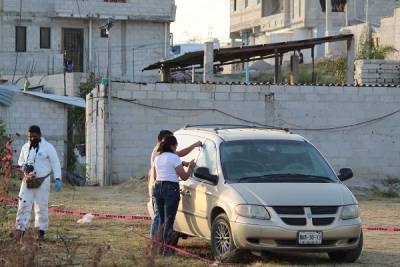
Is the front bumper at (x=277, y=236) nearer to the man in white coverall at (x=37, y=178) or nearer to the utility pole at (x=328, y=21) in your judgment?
the man in white coverall at (x=37, y=178)

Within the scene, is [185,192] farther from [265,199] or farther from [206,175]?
[265,199]

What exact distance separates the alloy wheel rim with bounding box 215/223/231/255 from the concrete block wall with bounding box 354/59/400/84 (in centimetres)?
1694

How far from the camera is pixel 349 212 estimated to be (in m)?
11.1

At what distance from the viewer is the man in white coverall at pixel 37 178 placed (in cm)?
1262

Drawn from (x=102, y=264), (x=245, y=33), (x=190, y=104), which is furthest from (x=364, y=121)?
(x=245, y=33)

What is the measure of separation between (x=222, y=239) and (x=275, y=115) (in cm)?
1331

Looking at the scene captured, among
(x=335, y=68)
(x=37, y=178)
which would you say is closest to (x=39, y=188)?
(x=37, y=178)

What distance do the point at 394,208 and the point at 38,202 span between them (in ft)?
32.4

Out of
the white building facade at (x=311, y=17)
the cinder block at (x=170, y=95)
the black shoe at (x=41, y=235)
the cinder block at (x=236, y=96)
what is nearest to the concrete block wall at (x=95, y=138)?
the cinder block at (x=170, y=95)

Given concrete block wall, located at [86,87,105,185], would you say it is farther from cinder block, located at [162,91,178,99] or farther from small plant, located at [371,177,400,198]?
small plant, located at [371,177,400,198]

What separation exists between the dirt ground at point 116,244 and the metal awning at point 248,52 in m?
7.86

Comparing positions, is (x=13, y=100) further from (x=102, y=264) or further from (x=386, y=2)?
(x=386, y=2)

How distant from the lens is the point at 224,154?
39.0 ft

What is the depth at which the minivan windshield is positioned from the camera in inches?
453
